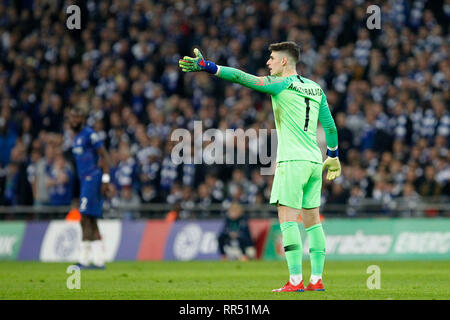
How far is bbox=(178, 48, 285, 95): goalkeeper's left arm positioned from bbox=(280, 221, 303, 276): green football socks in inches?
60.9

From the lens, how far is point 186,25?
97.1 ft

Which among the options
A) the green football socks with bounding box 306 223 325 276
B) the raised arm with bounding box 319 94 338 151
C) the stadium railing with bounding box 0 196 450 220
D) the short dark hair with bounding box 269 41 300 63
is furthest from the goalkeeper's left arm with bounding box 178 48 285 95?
the stadium railing with bounding box 0 196 450 220

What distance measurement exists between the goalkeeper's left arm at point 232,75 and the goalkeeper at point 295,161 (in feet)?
0.04

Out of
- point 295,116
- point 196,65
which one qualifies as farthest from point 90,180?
point 196,65

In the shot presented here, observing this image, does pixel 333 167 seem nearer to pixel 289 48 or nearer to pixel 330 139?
pixel 330 139

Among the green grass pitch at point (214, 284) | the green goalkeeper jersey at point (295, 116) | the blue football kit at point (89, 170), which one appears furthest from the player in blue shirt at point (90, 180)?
the green goalkeeper jersey at point (295, 116)

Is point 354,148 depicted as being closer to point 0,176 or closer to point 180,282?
point 0,176

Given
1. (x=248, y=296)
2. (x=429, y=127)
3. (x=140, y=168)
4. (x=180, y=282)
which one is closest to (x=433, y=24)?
(x=429, y=127)

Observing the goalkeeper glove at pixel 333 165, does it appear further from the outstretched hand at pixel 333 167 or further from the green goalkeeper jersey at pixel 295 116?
the green goalkeeper jersey at pixel 295 116

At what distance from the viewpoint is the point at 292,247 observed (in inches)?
418

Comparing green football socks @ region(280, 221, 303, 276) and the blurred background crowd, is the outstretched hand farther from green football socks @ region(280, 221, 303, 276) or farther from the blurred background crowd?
the blurred background crowd

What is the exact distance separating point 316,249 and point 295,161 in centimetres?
107

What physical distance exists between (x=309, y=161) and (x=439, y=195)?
41.2 ft

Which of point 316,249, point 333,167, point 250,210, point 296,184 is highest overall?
point 333,167
